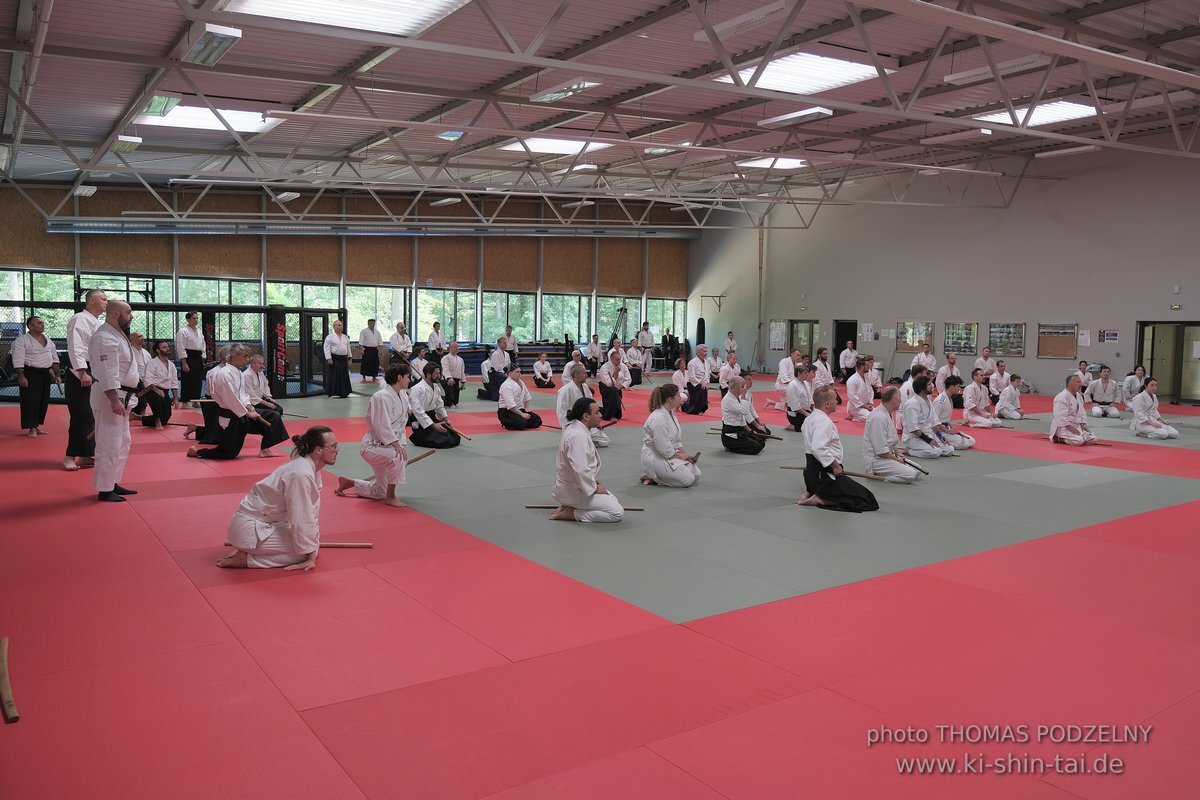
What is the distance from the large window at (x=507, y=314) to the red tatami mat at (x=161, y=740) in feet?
83.8

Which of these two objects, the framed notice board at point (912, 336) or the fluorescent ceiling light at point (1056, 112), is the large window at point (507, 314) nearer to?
the framed notice board at point (912, 336)

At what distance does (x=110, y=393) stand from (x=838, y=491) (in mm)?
6933

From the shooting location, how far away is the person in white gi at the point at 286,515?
6.01m

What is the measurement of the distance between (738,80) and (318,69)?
6.55 meters

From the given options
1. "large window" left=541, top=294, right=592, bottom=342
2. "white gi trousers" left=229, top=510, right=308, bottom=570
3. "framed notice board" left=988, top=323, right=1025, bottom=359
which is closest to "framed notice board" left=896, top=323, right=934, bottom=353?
"framed notice board" left=988, top=323, right=1025, bottom=359

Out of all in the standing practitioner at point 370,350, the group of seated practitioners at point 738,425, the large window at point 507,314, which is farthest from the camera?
the large window at point 507,314

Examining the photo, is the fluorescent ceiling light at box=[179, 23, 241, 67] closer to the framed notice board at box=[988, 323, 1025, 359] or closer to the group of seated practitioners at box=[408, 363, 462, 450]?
the group of seated practitioners at box=[408, 363, 462, 450]

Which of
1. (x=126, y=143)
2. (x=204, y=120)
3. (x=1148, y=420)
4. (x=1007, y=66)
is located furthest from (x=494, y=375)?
(x=1148, y=420)

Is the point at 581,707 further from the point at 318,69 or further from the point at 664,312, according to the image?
the point at 664,312

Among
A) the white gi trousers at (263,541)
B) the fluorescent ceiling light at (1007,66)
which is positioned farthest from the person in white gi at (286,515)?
the fluorescent ceiling light at (1007,66)

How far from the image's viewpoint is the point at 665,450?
934 cm

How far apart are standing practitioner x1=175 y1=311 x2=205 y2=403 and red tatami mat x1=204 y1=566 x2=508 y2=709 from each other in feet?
39.4

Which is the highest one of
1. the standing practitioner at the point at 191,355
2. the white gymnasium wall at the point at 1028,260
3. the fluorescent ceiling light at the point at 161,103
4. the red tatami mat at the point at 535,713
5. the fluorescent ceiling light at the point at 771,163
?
the fluorescent ceiling light at the point at 771,163

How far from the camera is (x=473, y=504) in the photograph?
28.1 ft
